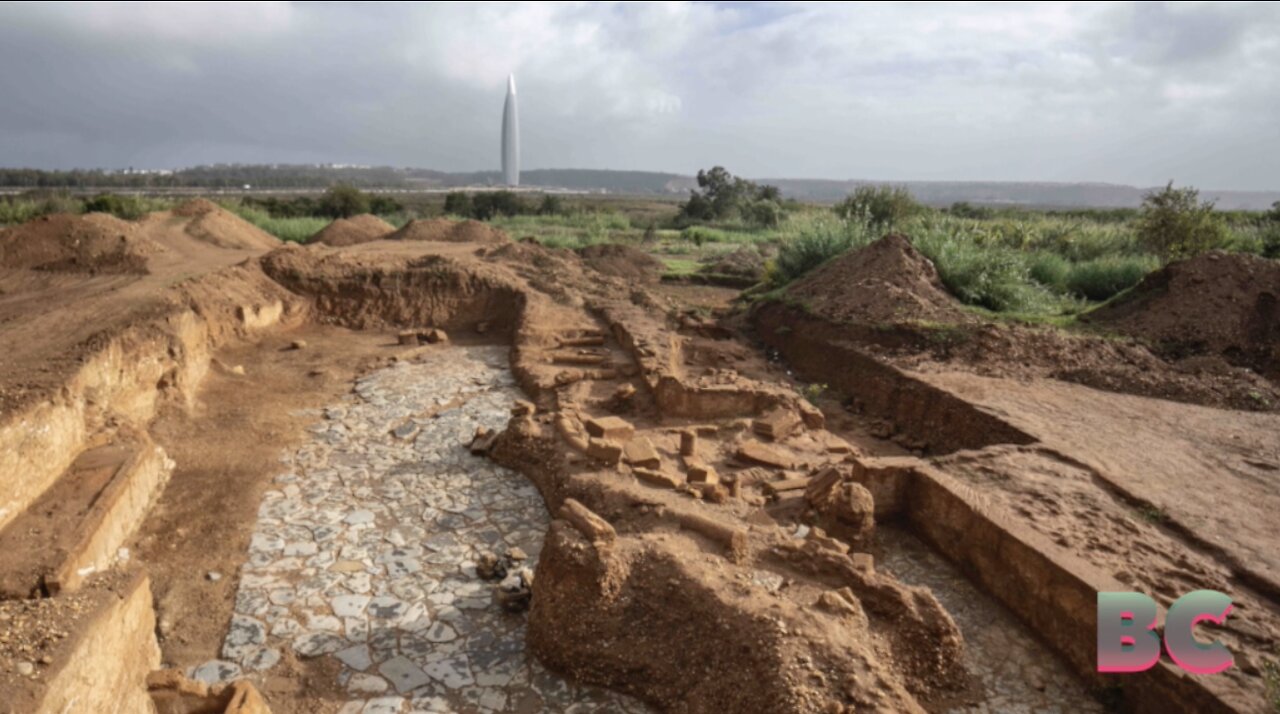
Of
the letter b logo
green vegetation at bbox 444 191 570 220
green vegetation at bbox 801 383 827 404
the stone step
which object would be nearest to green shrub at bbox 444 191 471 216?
green vegetation at bbox 444 191 570 220

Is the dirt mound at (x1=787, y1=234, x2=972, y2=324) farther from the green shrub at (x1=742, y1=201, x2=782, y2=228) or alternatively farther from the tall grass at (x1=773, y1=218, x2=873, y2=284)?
the green shrub at (x1=742, y1=201, x2=782, y2=228)

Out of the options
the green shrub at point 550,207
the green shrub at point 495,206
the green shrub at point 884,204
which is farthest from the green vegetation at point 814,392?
the green shrub at point 550,207

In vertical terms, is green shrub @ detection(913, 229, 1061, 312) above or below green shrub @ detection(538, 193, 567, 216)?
below

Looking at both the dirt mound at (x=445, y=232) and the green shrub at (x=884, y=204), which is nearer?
the dirt mound at (x=445, y=232)

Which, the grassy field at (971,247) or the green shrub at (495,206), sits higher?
the green shrub at (495,206)

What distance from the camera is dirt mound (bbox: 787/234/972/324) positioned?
8891 mm

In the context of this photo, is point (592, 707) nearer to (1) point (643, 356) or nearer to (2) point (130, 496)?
(2) point (130, 496)

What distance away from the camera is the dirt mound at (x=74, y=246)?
36.6ft

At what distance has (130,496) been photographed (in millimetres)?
4742

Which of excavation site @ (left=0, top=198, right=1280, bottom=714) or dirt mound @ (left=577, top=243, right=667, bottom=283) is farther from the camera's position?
dirt mound @ (left=577, top=243, right=667, bottom=283)

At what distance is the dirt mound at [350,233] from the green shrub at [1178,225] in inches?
699

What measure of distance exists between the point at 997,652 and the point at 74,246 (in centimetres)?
1387

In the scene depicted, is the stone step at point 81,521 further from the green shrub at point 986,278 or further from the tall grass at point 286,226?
the tall grass at point 286,226

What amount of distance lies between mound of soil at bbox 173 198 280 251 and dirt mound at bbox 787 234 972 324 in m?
10.9
